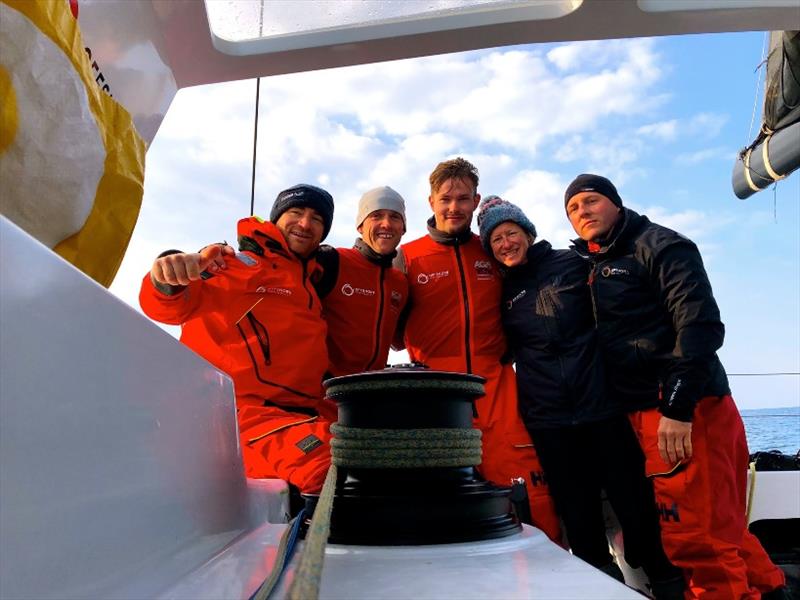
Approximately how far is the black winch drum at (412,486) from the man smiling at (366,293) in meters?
1.68

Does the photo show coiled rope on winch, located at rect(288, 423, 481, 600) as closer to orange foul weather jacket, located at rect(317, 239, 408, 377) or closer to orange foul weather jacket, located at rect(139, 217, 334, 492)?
orange foul weather jacket, located at rect(139, 217, 334, 492)

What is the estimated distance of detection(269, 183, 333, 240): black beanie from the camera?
271 centimetres

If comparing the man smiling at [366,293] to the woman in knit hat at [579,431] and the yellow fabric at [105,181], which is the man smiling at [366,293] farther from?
the yellow fabric at [105,181]

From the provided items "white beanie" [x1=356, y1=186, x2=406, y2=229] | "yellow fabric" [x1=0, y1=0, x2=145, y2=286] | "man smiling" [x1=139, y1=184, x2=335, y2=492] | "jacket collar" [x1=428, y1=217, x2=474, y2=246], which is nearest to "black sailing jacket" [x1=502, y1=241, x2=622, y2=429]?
"jacket collar" [x1=428, y1=217, x2=474, y2=246]

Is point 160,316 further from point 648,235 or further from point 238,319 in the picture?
point 648,235

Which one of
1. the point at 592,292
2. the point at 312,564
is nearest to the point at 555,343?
the point at 592,292

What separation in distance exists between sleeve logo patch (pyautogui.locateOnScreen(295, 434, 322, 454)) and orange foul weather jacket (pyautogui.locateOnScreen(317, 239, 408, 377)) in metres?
0.87

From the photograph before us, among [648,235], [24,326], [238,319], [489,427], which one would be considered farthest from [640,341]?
[24,326]

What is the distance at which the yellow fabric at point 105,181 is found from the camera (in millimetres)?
907

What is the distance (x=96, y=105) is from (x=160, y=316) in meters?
1.36

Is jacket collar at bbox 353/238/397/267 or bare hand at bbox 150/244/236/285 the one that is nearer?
bare hand at bbox 150/244/236/285

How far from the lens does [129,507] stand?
0.73m

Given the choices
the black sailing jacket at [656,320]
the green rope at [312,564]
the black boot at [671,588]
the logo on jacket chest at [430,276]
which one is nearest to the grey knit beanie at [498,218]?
the logo on jacket chest at [430,276]

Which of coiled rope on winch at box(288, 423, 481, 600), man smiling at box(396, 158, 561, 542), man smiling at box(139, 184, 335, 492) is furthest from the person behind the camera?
man smiling at box(396, 158, 561, 542)
